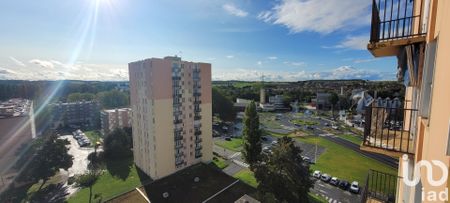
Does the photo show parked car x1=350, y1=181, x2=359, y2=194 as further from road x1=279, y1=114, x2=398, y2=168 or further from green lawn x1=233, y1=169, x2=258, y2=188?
green lawn x1=233, y1=169, x2=258, y2=188

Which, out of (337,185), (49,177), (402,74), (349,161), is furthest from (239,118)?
(402,74)

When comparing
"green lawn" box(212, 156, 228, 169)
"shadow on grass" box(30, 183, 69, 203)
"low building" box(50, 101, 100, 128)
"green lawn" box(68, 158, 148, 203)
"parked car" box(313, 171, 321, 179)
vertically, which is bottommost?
"shadow on grass" box(30, 183, 69, 203)

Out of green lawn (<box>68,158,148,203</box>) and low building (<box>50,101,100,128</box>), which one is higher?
low building (<box>50,101,100,128</box>)

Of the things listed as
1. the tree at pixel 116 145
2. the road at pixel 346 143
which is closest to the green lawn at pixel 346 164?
the road at pixel 346 143

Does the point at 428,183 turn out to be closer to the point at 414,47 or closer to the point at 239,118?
the point at 414,47

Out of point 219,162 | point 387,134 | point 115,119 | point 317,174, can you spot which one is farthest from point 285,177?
point 115,119

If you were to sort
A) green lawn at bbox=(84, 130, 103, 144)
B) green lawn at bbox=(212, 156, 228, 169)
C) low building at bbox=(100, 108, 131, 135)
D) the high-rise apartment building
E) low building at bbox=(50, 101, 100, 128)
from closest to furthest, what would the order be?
the high-rise apartment building, green lawn at bbox=(212, 156, 228, 169), low building at bbox=(100, 108, 131, 135), green lawn at bbox=(84, 130, 103, 144), low building at bbox=(50, 101, 100, 128)

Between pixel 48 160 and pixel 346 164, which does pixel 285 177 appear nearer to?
→ pixel 346 164

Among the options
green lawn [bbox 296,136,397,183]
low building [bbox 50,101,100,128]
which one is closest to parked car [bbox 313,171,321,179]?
green lawn [bbox 296,136,397,183]
